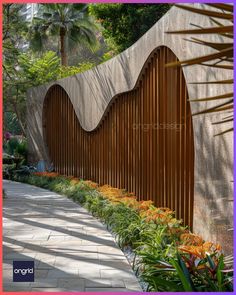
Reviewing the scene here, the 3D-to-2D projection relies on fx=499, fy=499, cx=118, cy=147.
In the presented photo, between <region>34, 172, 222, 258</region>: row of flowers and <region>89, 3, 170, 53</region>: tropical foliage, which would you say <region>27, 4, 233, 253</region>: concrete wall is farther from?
<region>89, 3, 170, 53</region>: tropical foliage

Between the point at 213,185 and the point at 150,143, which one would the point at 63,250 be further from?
the point at 150,143

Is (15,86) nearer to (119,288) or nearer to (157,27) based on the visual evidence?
(157,27)

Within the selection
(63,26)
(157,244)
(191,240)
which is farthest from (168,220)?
(63,26)

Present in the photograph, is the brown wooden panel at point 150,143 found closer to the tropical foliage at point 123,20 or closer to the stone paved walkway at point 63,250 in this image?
the stone paved walkway at point 63,250

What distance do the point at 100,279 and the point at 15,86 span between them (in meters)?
17.6

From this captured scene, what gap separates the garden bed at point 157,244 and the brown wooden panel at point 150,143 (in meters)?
0.29

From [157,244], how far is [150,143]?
304 cm

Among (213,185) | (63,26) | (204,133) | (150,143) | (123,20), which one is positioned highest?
(63,26)

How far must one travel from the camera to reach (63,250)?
5.77 meters

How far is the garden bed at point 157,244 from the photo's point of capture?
357cm

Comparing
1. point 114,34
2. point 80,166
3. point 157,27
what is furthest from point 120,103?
point 114,34

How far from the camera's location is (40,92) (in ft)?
52.1

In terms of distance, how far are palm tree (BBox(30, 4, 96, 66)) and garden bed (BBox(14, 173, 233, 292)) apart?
1227cm

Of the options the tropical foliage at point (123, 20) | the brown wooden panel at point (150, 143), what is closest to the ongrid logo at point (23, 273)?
the brown wooden panel at point (150, 143)
